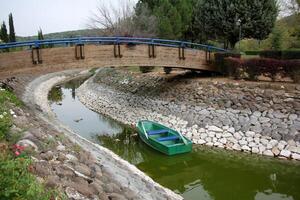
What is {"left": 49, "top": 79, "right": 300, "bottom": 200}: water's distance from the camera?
1120cm

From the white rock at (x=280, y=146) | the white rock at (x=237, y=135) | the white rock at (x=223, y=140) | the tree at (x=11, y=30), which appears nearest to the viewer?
the white rock at (x=280, y=146)

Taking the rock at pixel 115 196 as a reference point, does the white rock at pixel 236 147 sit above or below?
below

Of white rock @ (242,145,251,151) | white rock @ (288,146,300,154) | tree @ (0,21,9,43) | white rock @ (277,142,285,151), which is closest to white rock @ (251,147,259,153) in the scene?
white rock @ (242,145,251,151)

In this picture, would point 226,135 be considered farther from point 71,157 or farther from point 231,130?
point 71,157

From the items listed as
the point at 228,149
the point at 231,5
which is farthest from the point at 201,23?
the point at 228,149

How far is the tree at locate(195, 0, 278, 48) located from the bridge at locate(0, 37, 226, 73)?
8099 millimetres

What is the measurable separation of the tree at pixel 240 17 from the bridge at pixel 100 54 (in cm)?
810

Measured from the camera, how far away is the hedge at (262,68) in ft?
53.8

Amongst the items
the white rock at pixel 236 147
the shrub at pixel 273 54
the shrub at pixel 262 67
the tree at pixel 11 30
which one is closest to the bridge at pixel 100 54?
the shrub at pixel 262 67

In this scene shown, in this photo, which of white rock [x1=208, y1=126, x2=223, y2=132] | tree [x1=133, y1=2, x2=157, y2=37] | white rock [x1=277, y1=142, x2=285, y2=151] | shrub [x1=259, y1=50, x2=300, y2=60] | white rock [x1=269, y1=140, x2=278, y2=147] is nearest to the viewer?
white rock [x1=277, y1=142, x2=285, y2=151]

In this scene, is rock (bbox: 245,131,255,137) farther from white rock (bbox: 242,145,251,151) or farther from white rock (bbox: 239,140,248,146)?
white rock (bbox: 242,145,251,151)

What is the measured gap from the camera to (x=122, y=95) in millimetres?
23875

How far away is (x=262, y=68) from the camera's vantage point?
1731 cm

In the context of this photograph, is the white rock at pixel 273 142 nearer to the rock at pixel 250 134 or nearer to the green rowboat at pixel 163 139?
the rock at pixel 250 134
